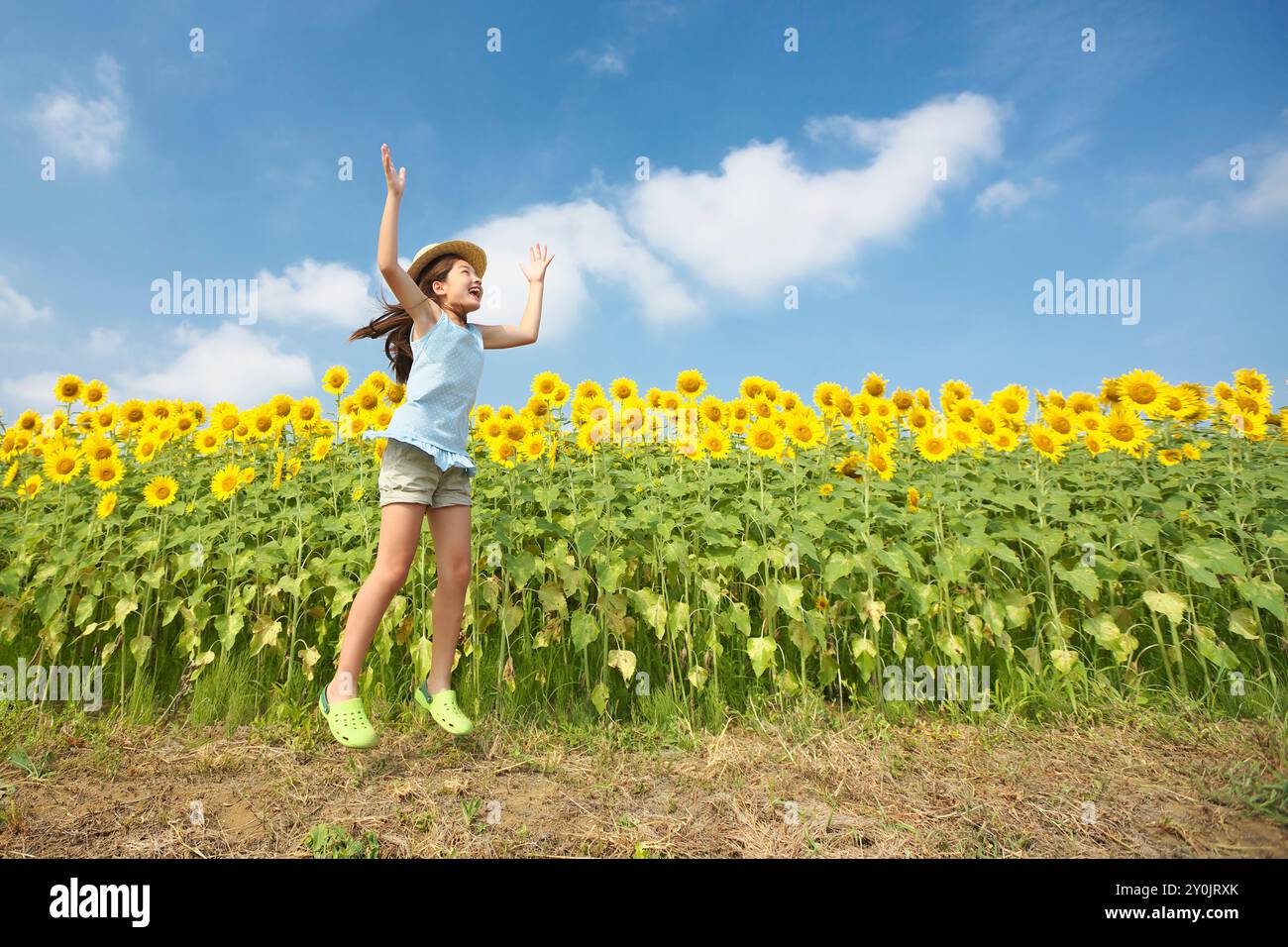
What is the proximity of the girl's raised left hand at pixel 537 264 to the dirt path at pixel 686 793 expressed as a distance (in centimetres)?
238

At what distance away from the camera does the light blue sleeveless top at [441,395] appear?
3393 millimetres

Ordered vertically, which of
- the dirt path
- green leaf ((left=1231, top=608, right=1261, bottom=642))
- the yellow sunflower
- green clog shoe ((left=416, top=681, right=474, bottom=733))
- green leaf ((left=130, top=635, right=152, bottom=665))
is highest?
the yellow sunflower

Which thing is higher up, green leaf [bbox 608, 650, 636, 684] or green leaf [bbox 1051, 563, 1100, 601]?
green leaf [bbox 1051, 563, 1100, 601]

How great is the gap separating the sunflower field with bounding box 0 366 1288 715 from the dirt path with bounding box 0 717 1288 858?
1.34 ft

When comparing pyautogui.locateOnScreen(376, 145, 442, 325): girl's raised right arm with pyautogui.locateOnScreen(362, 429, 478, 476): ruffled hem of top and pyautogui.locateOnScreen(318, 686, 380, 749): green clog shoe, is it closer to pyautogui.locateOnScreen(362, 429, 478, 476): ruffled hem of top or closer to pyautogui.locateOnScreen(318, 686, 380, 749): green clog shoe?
Result: pyautogui.locateOnScreen(362, 429, 478, 476): ruffled hem of top

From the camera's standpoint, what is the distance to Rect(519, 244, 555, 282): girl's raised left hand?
13.2 feet

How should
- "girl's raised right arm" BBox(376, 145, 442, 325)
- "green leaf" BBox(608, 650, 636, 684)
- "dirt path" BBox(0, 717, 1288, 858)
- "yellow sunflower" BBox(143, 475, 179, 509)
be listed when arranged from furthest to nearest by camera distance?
1. "yellow sunflower" BBox(143, 475, 179, 509)
2. "green leaf" BBox(608, 650, 636, 684)
3. "girl's raised right arm" BBox(376, 145, 442, 325)
4. "dirt path" BBox(0, 717, 1288, 858)

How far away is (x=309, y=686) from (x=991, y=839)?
3744mm

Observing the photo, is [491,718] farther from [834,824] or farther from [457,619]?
[834,824]

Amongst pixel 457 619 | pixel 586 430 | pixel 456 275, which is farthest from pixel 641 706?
pixel 456 275

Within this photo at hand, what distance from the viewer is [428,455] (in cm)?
342

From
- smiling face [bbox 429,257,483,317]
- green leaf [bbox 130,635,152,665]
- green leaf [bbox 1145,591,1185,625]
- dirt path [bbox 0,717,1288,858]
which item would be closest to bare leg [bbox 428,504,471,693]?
dirt path [bbox 0,717,1288,858]

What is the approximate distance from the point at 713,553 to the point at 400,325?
6.77 feet

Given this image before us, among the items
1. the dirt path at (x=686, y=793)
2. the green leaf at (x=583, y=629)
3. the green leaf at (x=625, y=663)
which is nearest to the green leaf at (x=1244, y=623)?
the dirt path at (x=686, y=793)
